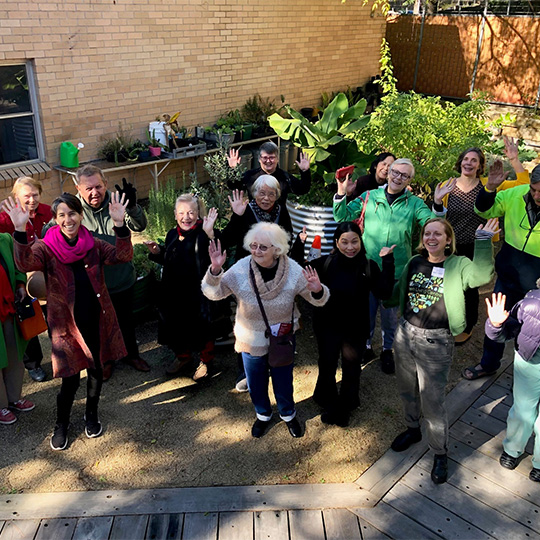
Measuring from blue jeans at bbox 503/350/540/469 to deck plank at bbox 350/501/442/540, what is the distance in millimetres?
964

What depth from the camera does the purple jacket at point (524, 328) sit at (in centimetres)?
349

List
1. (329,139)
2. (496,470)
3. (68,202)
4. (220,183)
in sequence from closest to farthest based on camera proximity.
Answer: (68,202), (496,470), (329,139), (220,183)

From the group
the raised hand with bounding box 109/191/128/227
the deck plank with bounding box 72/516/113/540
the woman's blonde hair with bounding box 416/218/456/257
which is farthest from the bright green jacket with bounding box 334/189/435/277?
the deck plank with bounding box 72/516/113/540

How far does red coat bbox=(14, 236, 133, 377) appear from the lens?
12.4 ft

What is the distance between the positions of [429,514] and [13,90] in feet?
24.4

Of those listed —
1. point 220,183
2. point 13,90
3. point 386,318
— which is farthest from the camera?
point 13,90

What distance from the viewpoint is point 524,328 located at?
3.55 meters

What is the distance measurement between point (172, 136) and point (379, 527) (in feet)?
23.4

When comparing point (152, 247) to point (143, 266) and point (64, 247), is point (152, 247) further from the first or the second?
point (143, 266)

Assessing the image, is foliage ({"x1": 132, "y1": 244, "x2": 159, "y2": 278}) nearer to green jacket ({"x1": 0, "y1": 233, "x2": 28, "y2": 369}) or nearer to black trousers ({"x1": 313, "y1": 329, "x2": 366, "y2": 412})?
green jacket ({"x1": 0, "y1": 233, "x2": 28, "y2": 369})

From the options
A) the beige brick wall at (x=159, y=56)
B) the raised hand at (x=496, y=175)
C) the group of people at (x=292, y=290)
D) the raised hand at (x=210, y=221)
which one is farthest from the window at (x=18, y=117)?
the raised hand at (x=496, y=175)

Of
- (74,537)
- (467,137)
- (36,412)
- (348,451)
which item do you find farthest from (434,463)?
(467,137)

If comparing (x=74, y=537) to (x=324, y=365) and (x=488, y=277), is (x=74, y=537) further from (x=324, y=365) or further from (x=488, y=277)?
(x=488, y=277)

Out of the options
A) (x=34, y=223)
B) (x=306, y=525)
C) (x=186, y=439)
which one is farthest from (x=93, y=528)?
(x=34, y=223)
